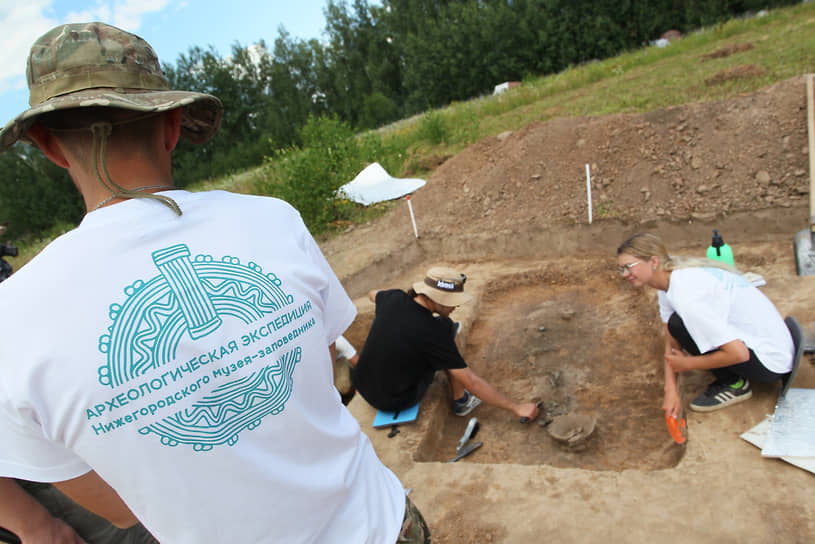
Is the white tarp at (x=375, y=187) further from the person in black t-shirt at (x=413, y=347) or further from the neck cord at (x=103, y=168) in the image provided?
the neck cord at (x=103, y=168)

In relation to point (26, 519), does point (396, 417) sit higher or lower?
lower

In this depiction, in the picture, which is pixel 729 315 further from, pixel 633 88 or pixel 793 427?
pixel 633 88

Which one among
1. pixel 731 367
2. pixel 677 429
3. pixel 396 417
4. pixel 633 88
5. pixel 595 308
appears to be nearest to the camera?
pixel 731 367

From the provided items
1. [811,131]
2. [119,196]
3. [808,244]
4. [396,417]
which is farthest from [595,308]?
[119,196]

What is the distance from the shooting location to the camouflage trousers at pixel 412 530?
3.56 ft

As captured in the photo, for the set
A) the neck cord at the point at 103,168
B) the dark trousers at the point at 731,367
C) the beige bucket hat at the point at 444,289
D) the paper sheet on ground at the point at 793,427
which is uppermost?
the neck cord at the point at 103,168

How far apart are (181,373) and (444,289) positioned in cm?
230

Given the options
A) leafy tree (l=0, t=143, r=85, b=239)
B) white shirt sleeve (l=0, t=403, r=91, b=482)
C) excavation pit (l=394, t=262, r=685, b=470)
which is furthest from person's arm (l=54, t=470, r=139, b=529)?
leafy tree (l=0, t=143, r=85, b=239)

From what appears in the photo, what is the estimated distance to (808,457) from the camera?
212cm

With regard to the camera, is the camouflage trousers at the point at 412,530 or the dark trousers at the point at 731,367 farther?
the dark trousers at the point at 731,367

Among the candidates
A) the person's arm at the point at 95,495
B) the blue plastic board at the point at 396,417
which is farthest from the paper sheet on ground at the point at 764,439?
the person's arm at the point at 95,495

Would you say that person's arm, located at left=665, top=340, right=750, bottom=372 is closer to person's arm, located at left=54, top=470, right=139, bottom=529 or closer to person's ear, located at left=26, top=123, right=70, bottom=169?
person's arm, located at left=54, top=470, right=139, bottom=529

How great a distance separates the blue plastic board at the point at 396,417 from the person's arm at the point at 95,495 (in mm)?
2468

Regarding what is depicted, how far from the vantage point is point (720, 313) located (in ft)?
7.84
